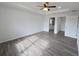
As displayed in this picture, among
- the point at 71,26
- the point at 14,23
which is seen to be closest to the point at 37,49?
the point at 14,23

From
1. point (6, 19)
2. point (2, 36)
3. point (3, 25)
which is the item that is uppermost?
point (6, 19)

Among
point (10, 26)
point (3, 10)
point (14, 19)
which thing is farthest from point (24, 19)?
point (3, 10)

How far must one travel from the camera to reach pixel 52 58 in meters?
1.05

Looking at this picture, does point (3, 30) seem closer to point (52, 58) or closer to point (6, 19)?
point (6, 19)

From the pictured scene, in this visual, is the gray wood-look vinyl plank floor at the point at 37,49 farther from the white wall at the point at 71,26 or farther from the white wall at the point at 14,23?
the white wall at the point at 71,26

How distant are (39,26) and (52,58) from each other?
321 inches

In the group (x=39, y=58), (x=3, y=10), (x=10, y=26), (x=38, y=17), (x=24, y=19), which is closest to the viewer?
(x=39, y=58)

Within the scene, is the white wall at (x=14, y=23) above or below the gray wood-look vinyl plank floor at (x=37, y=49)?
above

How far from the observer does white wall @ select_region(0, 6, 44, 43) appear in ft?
15.6

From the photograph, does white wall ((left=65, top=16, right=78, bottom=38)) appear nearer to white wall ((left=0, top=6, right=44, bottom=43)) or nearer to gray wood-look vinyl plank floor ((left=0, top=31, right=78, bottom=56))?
gray wood-look vinyl plank floor ((left=0, top=31, right=78, bottom=56))

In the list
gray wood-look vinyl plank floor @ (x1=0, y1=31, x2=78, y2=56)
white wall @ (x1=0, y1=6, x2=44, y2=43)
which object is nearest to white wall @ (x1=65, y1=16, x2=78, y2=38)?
gray wood-look vinyl plank floor @ (x1=0, y1=31, x2=78, y2=56)

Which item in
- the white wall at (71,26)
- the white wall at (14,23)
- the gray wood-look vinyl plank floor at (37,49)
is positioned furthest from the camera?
the white wall at (71,26)

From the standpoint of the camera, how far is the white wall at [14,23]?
15.6 ft

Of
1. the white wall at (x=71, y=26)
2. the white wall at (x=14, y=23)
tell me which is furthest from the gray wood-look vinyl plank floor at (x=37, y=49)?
the white wall at (x=71, y=26)
